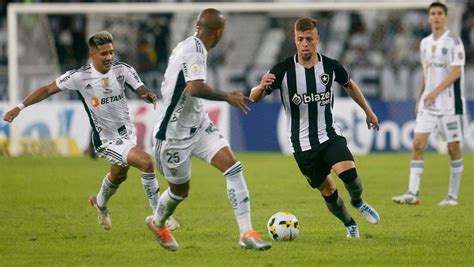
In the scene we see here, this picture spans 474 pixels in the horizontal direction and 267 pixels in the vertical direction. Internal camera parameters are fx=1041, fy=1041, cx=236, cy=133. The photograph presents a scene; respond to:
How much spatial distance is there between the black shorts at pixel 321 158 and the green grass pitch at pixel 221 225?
60 centimetres

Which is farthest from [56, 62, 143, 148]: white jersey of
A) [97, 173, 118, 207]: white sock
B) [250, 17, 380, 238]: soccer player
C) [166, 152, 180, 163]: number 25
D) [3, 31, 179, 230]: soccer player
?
[166, 152, 180, 163]: number 25

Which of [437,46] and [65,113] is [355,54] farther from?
[437,46]

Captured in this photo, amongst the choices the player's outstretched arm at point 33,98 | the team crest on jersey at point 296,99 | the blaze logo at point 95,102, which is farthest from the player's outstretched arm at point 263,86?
the player's outstretched arm at point 33,98

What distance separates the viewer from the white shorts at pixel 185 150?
8672 mm

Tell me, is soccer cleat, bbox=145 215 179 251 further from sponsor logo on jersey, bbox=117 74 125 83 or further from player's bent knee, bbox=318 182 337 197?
sponsor logo on jersey, bbox=117 74 125 83

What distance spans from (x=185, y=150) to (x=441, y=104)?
5.76 m

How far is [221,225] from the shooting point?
1110 cm

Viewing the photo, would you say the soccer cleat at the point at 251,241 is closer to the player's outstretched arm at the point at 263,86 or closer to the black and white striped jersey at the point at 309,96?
the player's outstretched arm at the point at 263,86

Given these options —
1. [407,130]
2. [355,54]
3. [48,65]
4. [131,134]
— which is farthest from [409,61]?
[131,134]

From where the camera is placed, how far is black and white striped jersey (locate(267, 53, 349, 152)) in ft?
32.1

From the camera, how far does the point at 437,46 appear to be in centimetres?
1349

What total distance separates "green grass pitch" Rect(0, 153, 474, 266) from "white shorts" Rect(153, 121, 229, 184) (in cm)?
71

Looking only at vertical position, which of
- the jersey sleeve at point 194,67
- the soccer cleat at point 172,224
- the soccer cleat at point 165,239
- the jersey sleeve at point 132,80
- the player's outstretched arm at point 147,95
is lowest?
the soccer cleat at point 172,224

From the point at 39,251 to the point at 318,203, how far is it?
17.2 feet
